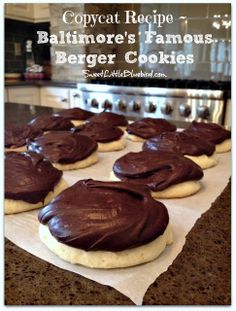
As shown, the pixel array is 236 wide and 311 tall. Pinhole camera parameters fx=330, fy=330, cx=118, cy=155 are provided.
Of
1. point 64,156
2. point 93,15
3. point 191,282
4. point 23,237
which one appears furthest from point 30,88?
point 191,282

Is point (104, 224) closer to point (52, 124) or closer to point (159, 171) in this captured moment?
point (159, 171)

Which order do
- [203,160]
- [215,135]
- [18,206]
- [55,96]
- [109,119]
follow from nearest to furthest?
1. [18,206]
2. [203,160]
3. [215,135]
4. [109,119]
5. [55,96]

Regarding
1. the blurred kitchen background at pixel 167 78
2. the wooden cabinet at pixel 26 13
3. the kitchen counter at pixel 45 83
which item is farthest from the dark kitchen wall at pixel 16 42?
the kitchen counter at pixel 45 83

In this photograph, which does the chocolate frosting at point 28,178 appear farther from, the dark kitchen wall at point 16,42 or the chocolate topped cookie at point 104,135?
the dark kitchen wall at point 16,42

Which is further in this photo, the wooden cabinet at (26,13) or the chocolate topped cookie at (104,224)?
the wooden cabinet at (26,13)

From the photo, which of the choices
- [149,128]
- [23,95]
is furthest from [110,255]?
[23,95]

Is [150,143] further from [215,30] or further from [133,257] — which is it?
[215,30]
